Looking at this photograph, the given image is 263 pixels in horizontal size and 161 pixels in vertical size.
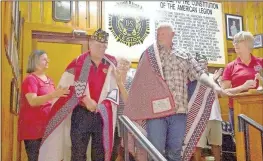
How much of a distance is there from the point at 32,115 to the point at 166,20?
2.63m

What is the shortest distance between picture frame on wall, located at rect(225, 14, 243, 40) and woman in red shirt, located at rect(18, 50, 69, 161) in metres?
3.31

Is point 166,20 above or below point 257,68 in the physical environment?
above

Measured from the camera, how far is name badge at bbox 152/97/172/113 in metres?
2.42

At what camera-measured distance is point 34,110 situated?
2584mm

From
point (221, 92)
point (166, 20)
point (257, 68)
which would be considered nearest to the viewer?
point (221, 92)

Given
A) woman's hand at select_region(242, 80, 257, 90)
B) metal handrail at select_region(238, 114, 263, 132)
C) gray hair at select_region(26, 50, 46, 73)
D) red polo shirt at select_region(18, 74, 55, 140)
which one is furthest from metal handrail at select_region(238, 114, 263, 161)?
gray hair at select_region(26, 50, 46, 73)

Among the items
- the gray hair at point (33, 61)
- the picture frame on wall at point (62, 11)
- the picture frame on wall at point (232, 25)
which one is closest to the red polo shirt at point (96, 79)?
the gray hair at point (33, 61)

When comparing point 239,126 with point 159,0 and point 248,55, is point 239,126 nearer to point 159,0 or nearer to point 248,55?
point 248,55

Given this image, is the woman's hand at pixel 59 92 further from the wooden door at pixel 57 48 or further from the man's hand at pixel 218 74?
the wooden door at pixel 57 48

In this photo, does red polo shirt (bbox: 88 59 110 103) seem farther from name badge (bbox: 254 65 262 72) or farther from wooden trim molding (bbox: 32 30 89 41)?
wooden trim molding (bbox: 32 30 89 41)

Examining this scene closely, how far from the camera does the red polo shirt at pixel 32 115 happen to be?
8.36 ft

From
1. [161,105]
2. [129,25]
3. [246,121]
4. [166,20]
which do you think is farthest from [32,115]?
[166,20]

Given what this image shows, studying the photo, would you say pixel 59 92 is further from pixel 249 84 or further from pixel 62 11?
pixel 62 11

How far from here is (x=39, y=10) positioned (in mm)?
4164
